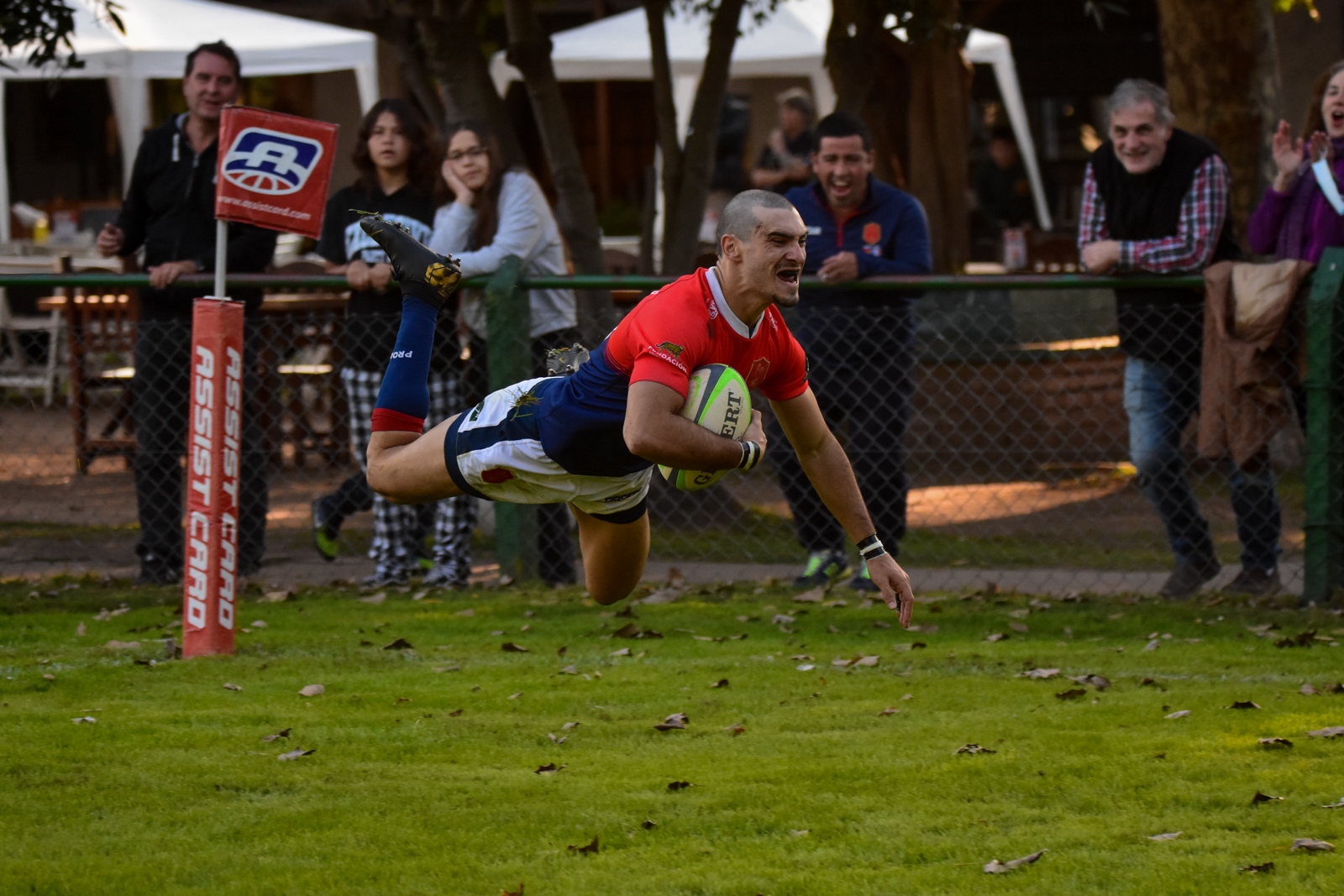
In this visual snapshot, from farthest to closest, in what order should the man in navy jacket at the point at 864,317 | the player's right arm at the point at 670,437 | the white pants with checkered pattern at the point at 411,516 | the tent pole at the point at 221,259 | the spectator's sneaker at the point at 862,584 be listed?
the white pants with checkered pattern at the point at 411,516 → the spectator's sneaker at the point at 862,584 → the man in navy jacket at the point at 864,317 → the tent pole at the point at 221,259 → the player's right arm at the point at 670,437

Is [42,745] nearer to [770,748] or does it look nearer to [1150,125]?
[770,748]

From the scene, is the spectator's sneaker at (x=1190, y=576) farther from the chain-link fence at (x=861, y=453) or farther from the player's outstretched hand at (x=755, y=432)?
the player's outstretched hand at (x=755, y=432)

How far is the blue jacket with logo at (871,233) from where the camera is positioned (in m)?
8.30

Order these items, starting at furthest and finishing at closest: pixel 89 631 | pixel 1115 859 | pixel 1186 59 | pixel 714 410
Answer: pixel 1186 59
pixel 89 631
pixel 714 410
pixel 1115 859

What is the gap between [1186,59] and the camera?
11.8 meters

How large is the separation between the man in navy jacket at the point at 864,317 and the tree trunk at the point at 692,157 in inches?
100.0

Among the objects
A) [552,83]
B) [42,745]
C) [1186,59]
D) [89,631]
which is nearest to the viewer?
[42,745]

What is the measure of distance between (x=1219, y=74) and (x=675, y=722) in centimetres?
798

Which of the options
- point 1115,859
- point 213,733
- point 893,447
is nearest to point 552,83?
point 893,447

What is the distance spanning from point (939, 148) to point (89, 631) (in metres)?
11.2

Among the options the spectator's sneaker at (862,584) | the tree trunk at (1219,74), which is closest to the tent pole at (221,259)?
the spectator's sneaker at (862,584)

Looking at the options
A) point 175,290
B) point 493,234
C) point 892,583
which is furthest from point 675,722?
point 175,290

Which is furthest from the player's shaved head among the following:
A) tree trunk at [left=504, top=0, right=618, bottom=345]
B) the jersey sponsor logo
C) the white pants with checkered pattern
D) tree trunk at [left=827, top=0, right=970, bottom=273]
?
tree trunk at [left=827, top=0, right=970, bottom=273]

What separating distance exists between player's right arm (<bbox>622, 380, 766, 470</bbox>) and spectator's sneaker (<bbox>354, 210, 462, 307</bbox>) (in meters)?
1.37
